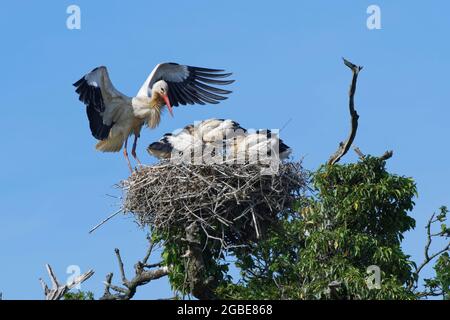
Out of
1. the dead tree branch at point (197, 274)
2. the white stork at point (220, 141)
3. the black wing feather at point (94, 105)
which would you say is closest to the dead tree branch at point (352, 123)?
the white stork at point (220, 141)

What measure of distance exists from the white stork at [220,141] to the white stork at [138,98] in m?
1.08

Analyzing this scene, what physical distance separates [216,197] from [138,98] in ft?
12.9

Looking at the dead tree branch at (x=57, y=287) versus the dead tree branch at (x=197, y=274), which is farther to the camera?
the dead tree branch at (x=197, y=274)

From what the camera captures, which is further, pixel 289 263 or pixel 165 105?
pixel 165 105

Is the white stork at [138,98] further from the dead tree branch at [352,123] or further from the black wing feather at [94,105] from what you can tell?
the dead tree branch at [352,123]

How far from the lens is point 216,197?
58.6ft

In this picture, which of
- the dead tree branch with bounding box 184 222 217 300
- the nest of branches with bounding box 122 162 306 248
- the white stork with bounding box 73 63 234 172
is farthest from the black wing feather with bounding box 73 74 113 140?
the dead tree branch with bounding box 184 222 217 300

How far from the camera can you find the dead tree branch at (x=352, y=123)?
1842 cm

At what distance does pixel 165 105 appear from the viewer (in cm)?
2138

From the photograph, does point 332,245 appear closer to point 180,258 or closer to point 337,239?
point 337,239
